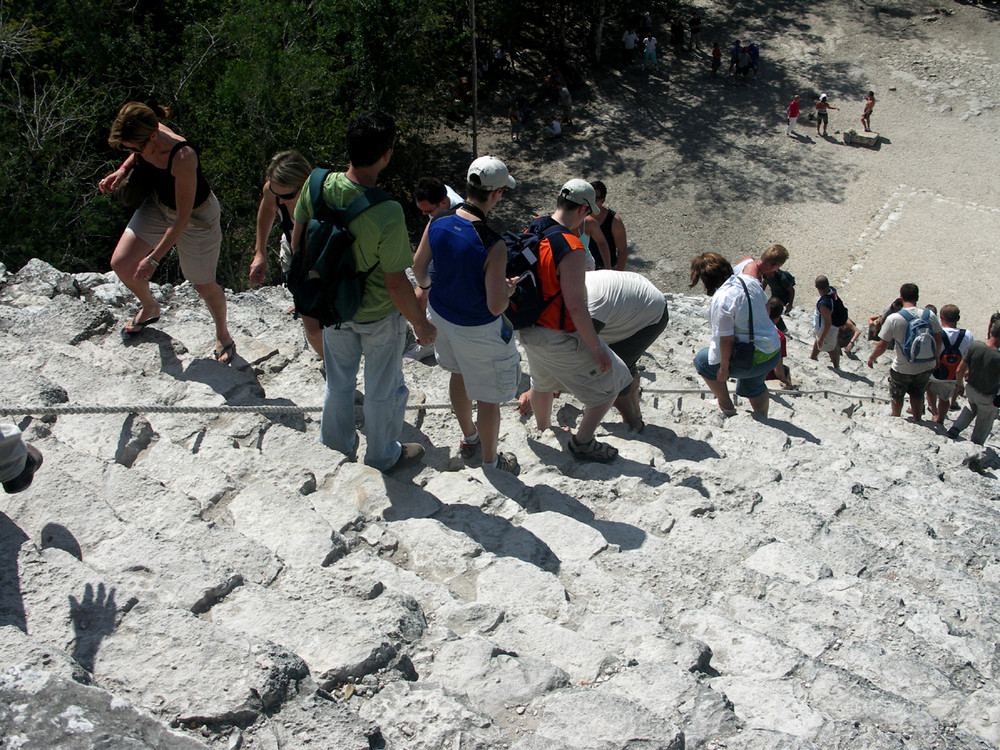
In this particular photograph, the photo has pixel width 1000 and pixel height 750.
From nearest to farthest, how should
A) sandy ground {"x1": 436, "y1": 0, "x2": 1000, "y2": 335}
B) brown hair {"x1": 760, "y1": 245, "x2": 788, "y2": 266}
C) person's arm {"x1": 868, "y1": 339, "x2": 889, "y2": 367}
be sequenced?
brown hair {"x1": 760, "y1": 245, "x2": 788, "y2": 266} → person's arm {"x1": 868, "y1": 339, "x2": 889, "y2": 367} → sandy ground {"x1": 436, "y1": 0, "x2": 1000, "y2": 335}

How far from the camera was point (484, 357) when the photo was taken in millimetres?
4117

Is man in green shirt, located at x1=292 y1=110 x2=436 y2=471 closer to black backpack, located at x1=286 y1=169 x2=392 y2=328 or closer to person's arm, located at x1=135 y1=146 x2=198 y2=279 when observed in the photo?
black backpack, located at x1=286 y1=169 x2=392 y2=328

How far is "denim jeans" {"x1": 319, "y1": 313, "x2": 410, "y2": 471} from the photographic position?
4.03 m

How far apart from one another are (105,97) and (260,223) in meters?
11.1

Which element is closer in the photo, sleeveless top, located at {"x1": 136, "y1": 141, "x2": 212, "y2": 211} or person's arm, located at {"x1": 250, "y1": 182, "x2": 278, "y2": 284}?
sleeveless top, located at {"x1": 136, "y1": 141, "x2": 212, "y2": 211}

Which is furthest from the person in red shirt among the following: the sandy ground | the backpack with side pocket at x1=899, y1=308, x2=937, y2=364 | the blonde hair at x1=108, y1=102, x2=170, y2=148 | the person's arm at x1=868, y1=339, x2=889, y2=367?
the blonde hair at x1=108, y1=102, x2=170, y2=148

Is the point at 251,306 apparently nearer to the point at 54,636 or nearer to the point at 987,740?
the point at 54,636

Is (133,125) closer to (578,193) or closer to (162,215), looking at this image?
(162,215)

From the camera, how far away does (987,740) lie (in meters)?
2.89

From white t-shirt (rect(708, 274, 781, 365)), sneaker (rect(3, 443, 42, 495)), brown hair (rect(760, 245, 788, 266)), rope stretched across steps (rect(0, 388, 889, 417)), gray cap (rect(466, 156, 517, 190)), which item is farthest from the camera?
brown hair (rect(760, 245, 788, 266))

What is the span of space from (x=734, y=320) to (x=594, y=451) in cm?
150

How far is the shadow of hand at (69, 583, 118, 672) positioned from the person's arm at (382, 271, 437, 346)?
5.79 feet

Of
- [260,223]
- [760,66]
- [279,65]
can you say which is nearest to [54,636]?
[260,223]

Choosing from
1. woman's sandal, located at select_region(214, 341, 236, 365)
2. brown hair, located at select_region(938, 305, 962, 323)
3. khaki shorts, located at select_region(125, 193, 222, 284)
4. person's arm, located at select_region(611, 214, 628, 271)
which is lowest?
brown hair, located at select_region(938, 305, 962, 323)
